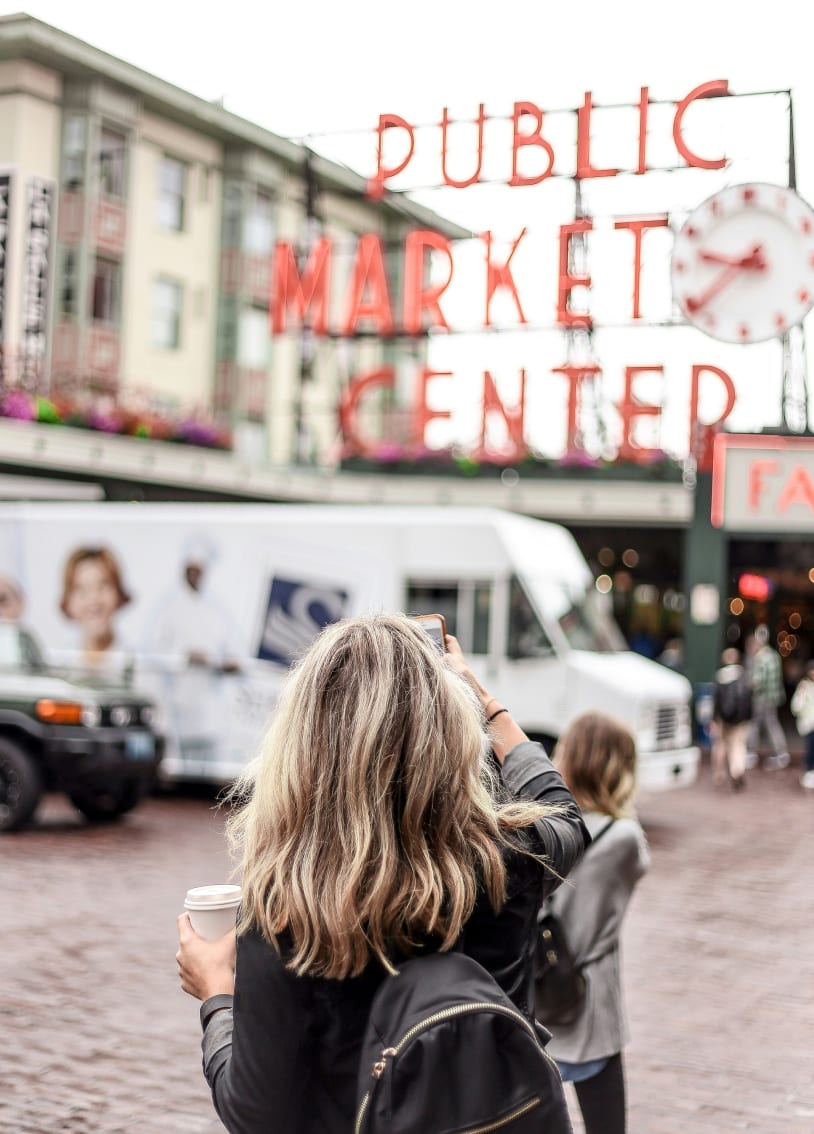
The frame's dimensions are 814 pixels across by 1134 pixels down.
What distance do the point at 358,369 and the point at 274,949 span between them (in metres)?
42.0

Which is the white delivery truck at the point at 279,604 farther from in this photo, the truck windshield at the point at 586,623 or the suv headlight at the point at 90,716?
the suv headlight at the point at 90,716

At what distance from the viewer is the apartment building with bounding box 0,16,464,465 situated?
103ft

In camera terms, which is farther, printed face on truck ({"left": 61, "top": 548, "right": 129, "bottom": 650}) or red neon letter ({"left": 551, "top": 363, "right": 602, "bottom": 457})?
red neon letter ({"left": 551, "top": 363, "right": 602, "bottom": 457})

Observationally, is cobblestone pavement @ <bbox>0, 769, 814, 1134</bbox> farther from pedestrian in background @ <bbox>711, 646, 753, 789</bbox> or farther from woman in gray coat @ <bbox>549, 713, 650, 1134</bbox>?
pedestrian in background @ <bbox>711, 646, 753, 789</bbox>

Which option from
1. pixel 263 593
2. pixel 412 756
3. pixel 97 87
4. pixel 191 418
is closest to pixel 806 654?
pixel 191 418

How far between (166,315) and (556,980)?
3430 cm

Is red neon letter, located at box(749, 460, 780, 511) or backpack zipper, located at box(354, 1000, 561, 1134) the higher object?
red neon letter, located at box(749, 460, 780, 511)

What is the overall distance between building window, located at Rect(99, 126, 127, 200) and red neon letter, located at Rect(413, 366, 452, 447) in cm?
1612

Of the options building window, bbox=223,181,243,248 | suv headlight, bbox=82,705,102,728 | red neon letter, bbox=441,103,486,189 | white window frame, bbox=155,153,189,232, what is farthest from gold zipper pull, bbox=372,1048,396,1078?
building window, bbox=223,181,243,248

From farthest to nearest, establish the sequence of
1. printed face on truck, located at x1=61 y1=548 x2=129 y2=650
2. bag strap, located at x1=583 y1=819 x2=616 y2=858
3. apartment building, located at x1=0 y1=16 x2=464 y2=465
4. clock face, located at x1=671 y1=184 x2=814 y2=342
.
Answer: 1. apartment building, located at x1=0 y1=16 x2=464 y2=465
2. printed face on truck, located at x1=61 y1=548 x2=129 y2=650
3. clock face, located at x1=671 y1=184 x2=814 y2=342
4. bag strap, located at x1=583 y1=819 x2=616 y2=858

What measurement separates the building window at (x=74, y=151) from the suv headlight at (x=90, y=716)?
958 inches

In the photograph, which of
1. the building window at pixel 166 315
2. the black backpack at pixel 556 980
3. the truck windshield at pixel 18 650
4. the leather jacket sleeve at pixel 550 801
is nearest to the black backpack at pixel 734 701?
the truck windshield at pixel 18 650

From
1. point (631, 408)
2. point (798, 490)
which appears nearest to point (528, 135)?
point (631, 408)

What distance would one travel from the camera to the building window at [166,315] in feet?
119
